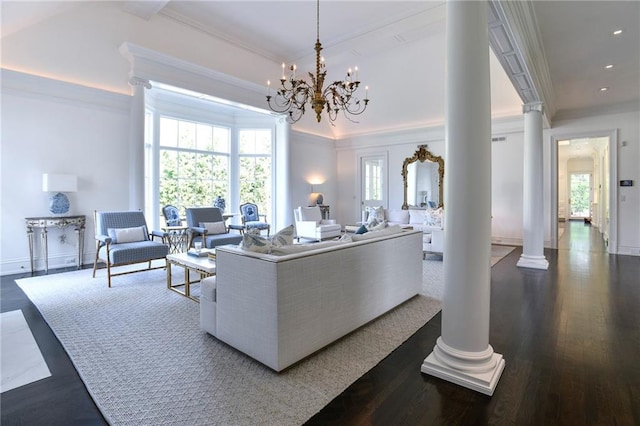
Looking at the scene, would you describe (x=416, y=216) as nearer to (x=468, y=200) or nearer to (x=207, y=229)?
(x=207, y=229)

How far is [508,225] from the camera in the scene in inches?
304

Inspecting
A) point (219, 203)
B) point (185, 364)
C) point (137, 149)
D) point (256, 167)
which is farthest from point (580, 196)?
point (185, 364)

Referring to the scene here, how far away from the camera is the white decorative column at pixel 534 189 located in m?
5.29

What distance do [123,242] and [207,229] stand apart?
1186mm

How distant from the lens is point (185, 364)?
2.30m

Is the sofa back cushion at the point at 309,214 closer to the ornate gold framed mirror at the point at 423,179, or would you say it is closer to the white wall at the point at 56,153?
the ornate gold framed mirror at the point at 423,179

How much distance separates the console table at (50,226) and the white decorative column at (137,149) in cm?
80

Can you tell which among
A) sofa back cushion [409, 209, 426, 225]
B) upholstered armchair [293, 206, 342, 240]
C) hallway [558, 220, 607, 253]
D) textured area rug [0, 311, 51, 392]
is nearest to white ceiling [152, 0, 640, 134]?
sofa back cushion [409, 209, 426, 225]

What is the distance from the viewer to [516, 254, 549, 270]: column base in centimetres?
523

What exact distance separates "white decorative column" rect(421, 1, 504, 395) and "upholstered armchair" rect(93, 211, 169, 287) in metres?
3.87

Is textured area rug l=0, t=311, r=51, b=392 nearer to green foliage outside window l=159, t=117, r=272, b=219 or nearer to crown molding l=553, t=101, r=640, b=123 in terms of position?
green foliage outside window l=159, t=117, r=272, b=219

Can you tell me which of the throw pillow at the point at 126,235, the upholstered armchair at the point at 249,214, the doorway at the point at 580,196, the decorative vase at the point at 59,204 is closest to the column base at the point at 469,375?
the throw pillow at the point at 126,235

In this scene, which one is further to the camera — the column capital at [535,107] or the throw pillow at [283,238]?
the column capital at [535,107]

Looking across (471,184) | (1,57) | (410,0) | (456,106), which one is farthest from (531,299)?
(1,57)
